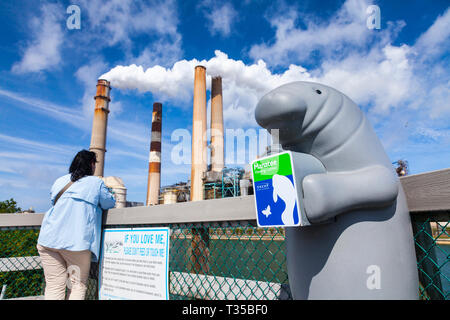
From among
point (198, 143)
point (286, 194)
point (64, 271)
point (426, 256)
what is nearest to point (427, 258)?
point (426, 256)

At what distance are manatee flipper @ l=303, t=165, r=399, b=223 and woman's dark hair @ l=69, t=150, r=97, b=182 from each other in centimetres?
203

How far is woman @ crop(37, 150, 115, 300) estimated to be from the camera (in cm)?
206

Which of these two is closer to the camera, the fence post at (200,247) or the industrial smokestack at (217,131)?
the fence post at (200,247)

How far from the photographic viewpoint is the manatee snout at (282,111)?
3.82ft

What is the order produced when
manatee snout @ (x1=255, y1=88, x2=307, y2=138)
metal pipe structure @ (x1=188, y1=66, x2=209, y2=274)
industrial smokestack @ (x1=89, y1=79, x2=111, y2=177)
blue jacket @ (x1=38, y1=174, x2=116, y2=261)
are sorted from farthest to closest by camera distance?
industrial smokestack @ (x1=89, y1=79, x2=111, y2=177), metal pipe structure @ (x1=188, y1=66, x2=209, y2=274), blue jacket @ (x1=38, y1=174, x2=116, y2=261), manatee snout @ (x1=255, y1=88, x2=307, y2=138)

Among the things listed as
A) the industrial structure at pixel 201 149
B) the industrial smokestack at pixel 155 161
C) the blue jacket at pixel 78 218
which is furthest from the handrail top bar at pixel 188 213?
the industrial smokestack at pixel 155 161

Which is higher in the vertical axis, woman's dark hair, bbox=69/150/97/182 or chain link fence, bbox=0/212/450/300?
woman's dark hair, bbox=69/150/97/182

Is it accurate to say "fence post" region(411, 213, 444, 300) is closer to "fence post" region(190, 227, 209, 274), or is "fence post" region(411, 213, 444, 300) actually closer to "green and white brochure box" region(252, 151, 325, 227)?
"green and white brochure box" region(252, 151, 325, 227)

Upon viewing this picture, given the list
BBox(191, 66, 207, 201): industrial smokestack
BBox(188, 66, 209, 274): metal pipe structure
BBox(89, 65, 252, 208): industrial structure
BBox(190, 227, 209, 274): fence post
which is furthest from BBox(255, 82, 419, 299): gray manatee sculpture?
BBox(191, 66, 207, 201): industrial smokestack

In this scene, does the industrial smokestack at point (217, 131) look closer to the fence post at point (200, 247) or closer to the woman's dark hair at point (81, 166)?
the woman's dark hair at point (81, 166)

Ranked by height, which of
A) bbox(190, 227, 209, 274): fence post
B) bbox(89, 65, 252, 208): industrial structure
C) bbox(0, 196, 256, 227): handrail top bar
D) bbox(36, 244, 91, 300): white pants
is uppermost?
bbox(89, 65, 252, 208): industrial structure

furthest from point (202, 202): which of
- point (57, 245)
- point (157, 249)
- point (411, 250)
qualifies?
point (57, 245)

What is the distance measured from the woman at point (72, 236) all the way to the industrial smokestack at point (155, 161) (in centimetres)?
2629

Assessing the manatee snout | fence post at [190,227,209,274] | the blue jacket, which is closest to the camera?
the manatee snout
